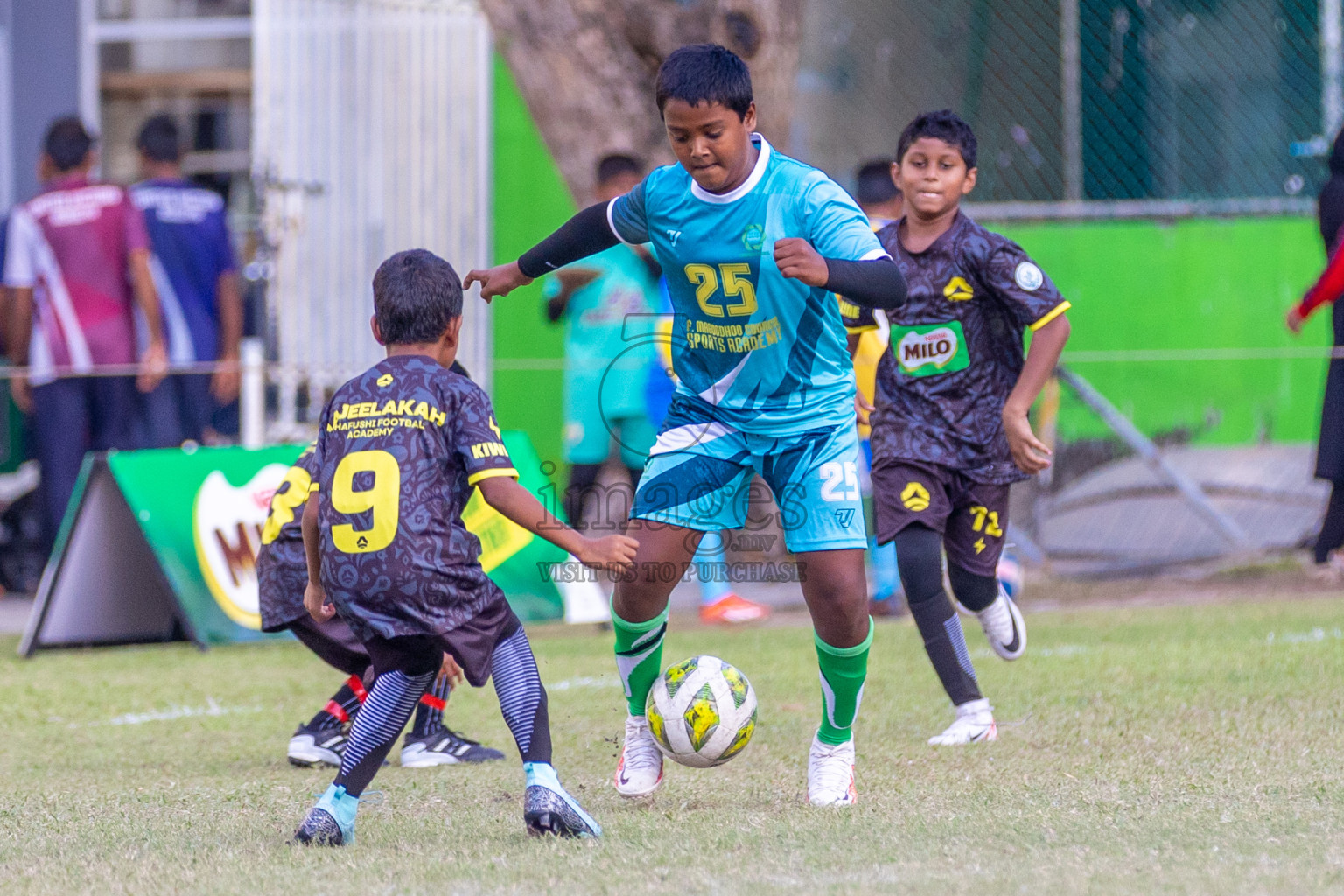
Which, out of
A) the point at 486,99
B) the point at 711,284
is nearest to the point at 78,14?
the point at 486,99

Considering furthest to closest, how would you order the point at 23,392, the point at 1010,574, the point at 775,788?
the point at 23,392
the point at 1010,574
the point at 775,788

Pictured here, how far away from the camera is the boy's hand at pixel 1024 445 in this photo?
493cm

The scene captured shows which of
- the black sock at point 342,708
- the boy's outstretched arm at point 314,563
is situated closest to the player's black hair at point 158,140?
the black sock at point 342,708

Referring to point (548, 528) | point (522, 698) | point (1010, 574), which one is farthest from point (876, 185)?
point (548, 528)

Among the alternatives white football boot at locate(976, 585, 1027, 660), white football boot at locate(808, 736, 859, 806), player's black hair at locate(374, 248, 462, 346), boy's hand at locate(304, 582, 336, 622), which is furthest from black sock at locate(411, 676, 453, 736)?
white football boot at locate(976, 585, 1027, 660)

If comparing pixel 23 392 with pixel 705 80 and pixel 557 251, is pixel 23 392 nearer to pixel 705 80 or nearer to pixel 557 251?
pixel 557 251

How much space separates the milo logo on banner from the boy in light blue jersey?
3.72m

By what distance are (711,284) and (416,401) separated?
0.89 m

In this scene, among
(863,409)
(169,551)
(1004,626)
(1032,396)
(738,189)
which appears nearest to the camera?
(738,189)

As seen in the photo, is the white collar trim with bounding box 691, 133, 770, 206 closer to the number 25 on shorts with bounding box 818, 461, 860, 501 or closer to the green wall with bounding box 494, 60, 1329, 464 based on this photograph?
the number 25 on shorts with bounding box 818, 461, 860, 501

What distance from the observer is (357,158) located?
11.2 m

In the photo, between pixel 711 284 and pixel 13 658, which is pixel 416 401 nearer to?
pixel 711 284

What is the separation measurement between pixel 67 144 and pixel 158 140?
51 cm

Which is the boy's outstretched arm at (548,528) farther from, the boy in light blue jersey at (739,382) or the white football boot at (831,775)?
the white football boot at (831,775)
